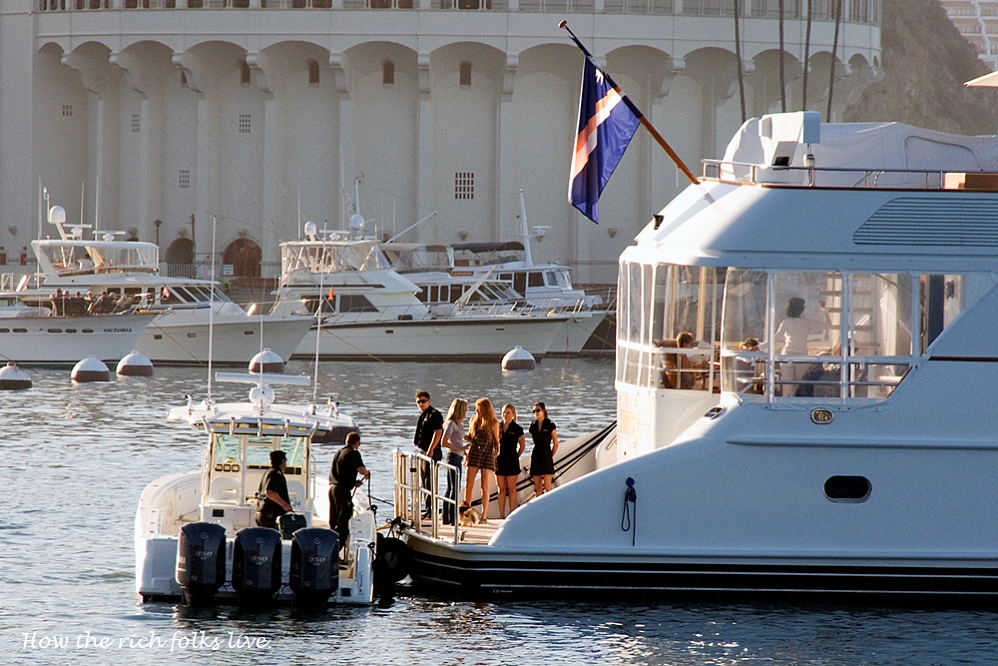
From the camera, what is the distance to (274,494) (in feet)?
49.6

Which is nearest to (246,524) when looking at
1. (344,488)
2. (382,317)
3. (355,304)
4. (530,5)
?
(344,488)

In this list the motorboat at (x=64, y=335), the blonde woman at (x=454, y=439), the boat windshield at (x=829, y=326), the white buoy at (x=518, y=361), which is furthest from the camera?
the white buoy at (x=518, y=361)

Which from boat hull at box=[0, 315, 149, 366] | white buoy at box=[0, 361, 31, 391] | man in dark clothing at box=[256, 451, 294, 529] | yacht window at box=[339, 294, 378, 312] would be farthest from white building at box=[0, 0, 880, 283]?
man in dark clothing at box=[256, 451, 294, 529]

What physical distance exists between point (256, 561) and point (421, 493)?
2.14m

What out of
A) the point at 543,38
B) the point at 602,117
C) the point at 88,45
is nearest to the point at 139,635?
Result: the point at 602,117

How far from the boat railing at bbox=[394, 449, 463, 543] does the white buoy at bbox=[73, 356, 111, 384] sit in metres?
26.0

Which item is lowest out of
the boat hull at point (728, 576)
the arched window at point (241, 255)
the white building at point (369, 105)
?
the boat hull at point (728, 576)

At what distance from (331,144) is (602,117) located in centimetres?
4534

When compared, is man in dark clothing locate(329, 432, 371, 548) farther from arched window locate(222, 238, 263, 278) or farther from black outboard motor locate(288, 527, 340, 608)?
arched window locate(222, 238, 263, 278)

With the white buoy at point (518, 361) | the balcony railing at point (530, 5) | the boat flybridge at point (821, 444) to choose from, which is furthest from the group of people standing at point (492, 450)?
the balcony railing at point (530, 5)

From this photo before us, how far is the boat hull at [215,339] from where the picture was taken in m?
46.9

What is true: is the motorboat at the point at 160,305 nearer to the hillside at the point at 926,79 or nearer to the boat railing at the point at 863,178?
the boat railing at the point at 863,178

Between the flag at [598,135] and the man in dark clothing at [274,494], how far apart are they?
4.14 meters

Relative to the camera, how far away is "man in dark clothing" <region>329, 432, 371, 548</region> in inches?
607
